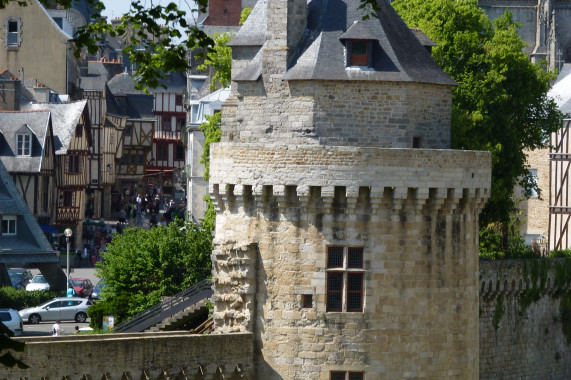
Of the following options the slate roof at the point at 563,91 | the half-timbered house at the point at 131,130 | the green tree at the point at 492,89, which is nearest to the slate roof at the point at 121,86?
the half-timbered house at the point at 131,130

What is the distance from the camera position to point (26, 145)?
82.1m

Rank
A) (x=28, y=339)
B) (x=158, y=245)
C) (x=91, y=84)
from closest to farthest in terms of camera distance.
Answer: (x=28, y=339), (x=158, y=245), (x=91, y=84)

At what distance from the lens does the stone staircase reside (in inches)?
1693

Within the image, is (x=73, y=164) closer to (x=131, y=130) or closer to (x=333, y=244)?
(x=131, y=130)

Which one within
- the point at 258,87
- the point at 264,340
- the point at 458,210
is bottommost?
the point at 264,340

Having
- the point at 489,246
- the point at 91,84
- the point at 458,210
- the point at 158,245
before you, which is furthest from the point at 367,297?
the point at 91,84

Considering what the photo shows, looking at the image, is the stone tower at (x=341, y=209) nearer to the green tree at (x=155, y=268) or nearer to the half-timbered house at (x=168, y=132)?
the green tree at (x=155, y=268)

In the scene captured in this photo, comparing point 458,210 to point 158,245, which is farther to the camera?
point 158,245

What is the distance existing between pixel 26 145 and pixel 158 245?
3195 centimetres

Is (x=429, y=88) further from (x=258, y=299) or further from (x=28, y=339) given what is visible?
(x=28, y=339)

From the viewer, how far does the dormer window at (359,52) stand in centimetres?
3703

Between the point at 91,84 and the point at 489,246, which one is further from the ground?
the point at 91,84

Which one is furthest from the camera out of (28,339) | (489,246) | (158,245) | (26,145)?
(26,145)

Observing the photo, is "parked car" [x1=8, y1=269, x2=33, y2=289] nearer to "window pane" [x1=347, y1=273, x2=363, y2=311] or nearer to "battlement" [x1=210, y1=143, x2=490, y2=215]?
"battlement" [x1=210, y1=143, x2=490, y2=215]
